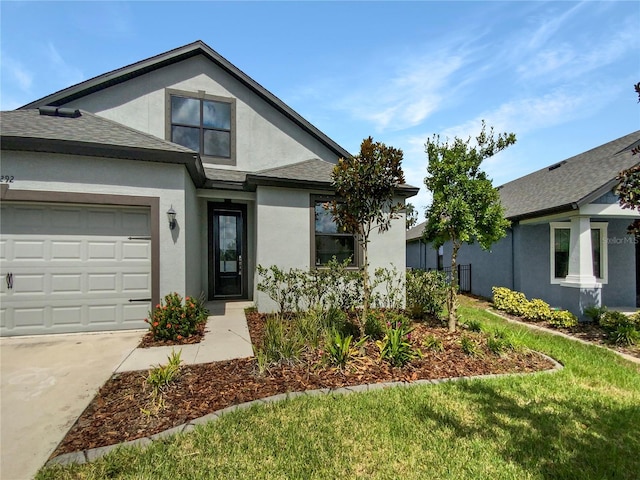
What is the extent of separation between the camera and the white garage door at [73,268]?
20.1 feet

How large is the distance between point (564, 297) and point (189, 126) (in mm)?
12353

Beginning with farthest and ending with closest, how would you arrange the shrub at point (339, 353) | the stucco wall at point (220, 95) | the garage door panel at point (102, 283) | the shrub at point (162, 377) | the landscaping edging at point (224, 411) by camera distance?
the stucco wall at point (220, 95), the garage door panel at point (102, 283), the shrub at point (339, 353), the shrub at point (162, 377), the landscaping edging at point (224, 411)

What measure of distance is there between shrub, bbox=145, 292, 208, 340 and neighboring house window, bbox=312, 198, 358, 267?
3.42 meters

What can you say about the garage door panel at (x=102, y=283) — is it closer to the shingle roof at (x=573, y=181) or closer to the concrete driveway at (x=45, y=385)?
the concrete driveway at (x=45, y=385)

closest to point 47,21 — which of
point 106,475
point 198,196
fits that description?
point 198,196

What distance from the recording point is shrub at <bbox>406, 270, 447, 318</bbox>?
8062 millimetres

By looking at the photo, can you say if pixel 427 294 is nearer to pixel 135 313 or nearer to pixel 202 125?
pixel 135 313

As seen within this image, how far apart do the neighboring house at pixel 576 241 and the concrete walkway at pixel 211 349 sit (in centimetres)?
657

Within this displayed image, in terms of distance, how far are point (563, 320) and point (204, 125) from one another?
1153 cm

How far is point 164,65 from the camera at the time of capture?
9.26m

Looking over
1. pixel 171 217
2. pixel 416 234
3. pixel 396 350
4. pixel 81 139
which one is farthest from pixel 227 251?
pixel 416 234

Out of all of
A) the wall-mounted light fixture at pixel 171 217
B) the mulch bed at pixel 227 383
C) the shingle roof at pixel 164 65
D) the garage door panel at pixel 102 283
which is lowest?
the mulch bed at pixel 227 383

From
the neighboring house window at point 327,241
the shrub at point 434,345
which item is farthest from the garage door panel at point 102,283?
the shrub at point 434,345

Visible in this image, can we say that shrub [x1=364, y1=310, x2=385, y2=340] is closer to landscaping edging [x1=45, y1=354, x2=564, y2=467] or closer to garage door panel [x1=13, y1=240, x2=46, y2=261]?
landscaping edging [x1=45, y1=354, x2=564, y2=467]
